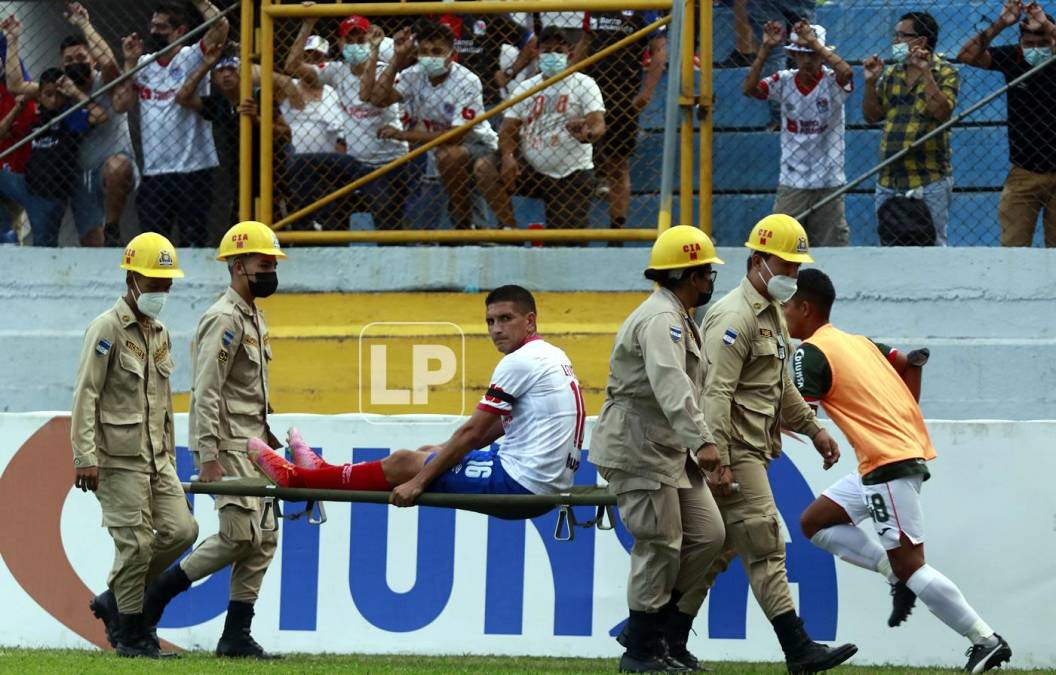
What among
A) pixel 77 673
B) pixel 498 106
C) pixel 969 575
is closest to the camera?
pixel 77 673

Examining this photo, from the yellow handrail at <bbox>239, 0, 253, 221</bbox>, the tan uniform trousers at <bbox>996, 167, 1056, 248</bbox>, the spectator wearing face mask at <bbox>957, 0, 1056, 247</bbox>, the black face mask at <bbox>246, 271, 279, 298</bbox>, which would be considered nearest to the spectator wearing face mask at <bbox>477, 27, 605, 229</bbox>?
the yellow handrail at <bbox>239, 0, 253, 221</bbox>

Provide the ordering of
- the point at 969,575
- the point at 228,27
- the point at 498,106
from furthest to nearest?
the point at 228,27 < the point at 498,106 < the point at 969,575

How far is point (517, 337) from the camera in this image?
7.28 m

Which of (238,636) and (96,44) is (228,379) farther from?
(96,44)

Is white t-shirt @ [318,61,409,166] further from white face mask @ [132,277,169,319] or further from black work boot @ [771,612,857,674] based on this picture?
black work boot @ [771,612,857,674]

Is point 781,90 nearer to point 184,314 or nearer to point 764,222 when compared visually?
point 764,222

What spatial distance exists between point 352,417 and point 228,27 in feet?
11.5

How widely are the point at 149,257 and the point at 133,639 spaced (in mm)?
1781

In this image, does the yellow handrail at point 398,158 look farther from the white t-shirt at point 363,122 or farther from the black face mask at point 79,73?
the black face mask at point 79,73

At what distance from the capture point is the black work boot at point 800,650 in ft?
22.4

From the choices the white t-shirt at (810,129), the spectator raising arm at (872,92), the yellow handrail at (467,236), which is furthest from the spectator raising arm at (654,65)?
the spectator raising arm at (872,92)

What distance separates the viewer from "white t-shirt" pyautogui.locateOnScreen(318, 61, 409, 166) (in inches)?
415

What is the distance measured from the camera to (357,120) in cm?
1057

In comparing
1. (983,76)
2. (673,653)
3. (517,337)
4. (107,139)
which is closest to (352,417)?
(517,337)
